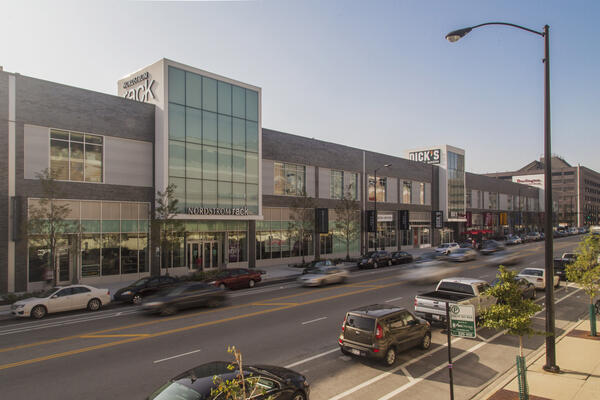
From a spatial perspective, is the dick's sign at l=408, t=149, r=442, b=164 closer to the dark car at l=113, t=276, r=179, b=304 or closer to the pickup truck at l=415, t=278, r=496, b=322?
the pickup truck at l=415, t=278, r=496, b=322

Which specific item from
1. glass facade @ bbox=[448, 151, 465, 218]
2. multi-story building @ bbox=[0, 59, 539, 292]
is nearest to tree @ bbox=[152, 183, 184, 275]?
multi-story building @ bbox=[0, 59, 539, 292]

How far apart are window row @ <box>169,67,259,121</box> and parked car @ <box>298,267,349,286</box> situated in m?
16.8

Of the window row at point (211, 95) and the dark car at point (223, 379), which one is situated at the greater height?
the window row at point (211, 95)

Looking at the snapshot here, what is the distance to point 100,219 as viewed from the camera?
1127 inches

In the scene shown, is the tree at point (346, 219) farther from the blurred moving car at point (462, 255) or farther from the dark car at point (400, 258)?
the blurred moving car at point (462, 255)

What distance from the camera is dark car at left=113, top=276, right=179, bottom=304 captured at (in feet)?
71.4

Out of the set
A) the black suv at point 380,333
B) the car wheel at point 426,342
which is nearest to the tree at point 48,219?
the black suv at point 380,333

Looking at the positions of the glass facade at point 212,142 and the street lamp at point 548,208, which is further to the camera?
the glass facade at point 212,142

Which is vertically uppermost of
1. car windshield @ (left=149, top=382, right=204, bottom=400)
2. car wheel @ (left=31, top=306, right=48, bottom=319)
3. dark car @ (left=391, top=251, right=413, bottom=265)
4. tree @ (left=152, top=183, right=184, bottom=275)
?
tree @ (left=152, top=183, right=184, bottom=275)

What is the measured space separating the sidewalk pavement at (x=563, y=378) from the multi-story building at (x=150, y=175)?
24218 mm

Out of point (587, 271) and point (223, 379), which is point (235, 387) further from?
point (587, 271)

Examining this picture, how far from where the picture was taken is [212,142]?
3356cm

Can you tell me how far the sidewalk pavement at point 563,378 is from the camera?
934cm

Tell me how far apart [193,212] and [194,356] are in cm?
2071
